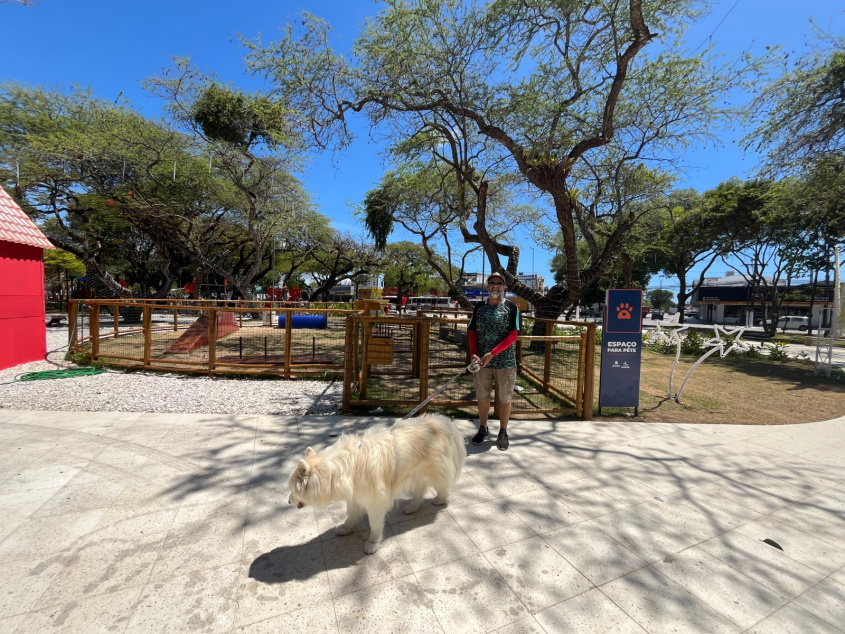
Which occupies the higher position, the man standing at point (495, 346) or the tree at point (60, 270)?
the tree at point (60, 270)

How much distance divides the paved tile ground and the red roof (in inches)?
209

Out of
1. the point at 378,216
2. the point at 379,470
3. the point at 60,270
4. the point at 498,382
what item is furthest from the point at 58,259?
the point at 379,470

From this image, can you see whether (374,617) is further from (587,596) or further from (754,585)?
(754,585)

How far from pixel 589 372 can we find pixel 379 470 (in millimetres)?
3907

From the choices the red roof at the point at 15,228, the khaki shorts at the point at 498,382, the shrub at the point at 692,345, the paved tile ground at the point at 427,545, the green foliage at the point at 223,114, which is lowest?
the paved tile ground at the point at 427,545

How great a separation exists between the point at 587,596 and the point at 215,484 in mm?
2944

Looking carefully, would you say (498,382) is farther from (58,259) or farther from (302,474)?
(58,259)

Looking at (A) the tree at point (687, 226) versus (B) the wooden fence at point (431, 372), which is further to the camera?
(A) the tree at point (687, 226)

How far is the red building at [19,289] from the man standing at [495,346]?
8974 mm

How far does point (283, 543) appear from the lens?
8.48 feet

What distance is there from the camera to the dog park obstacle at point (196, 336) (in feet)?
29.3

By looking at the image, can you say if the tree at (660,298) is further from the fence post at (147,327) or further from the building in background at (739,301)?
the fence post at (147,327)

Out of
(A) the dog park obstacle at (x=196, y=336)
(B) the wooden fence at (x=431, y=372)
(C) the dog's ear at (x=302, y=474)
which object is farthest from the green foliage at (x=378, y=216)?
(C) the dog's ear at (x=302, y=474)

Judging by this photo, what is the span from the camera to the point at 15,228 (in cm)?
766
